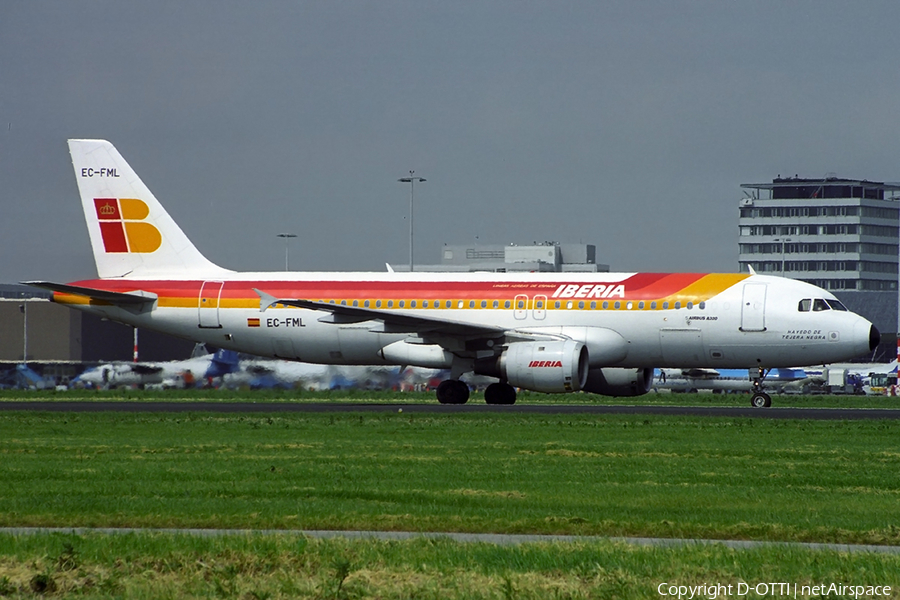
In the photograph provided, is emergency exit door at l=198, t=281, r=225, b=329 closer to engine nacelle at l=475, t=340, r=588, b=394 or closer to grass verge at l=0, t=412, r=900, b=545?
engine nacelle at l=475, t=340, r=588, b=394

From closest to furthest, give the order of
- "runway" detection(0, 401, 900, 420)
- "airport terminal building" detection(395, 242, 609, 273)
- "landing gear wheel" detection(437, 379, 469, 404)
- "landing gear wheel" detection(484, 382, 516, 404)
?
"runway" detection(0, 401, 900, 420)
"landing gear wheel" detection(437, 379, 469, 404)
"landing gear wheel" detection(484, 382, 516, 404)
"airport terminal building" detection(395, 242, 609, 273)

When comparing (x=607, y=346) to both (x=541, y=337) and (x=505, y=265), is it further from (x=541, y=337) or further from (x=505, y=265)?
(x=505, y=265)

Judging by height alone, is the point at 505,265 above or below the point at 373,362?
above

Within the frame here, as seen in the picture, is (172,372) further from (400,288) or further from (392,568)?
(392,568)

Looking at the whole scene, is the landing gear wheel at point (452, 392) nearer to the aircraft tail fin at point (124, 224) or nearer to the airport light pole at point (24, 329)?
the aircraft tail fin at point (124, 224)

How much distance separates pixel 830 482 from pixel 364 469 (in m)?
7.16

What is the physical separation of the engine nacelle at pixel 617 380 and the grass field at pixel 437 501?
11.5 m

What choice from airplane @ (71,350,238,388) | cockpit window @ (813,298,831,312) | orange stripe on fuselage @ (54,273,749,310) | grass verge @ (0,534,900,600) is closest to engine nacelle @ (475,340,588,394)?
orange stripe on fuselage @ (54,273,749,310)

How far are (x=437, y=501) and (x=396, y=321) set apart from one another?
2290 cm

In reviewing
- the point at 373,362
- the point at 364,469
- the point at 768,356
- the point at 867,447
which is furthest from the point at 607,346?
the point at 364,469

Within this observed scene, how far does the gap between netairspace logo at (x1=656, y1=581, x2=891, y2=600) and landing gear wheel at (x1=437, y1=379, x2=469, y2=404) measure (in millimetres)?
30449

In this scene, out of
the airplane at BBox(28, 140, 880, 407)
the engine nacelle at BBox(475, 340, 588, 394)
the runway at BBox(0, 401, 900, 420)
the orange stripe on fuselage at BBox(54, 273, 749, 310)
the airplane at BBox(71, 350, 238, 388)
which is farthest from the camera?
the airplane at BBox(71, 350, 238, 388)

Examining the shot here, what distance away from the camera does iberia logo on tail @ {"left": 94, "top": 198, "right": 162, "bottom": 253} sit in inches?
1786

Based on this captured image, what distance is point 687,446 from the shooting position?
24797 millimetres
